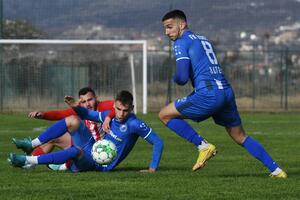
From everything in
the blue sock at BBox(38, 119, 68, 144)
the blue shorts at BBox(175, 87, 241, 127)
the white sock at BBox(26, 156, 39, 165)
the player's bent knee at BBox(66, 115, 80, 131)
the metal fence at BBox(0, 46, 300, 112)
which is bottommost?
the metal fence at BBox(0, 46, 300, 112)

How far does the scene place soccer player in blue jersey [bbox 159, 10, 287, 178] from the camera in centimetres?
1035

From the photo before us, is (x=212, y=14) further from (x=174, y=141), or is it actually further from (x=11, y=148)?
(x=11, y=148)

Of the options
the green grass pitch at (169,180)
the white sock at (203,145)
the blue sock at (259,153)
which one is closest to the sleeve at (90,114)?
the green grass pitch at (169,180)

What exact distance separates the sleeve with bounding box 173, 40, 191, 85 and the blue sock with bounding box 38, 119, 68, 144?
1586 millimetres

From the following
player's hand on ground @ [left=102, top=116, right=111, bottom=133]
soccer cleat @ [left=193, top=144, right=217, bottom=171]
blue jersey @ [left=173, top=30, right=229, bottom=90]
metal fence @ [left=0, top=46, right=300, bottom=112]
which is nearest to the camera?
blue jersey @ [left=173, top=30, right=229, bottom=90]

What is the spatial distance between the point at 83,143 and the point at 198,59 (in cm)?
179

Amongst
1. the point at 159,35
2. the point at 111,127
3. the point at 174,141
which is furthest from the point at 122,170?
the point at 159,35

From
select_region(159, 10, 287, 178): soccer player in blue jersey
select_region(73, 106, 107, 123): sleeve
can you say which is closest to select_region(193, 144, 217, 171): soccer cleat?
select_region(159, 10, 287, 178): soccer player in blue jersey

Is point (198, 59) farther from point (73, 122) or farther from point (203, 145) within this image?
point (73, 122)

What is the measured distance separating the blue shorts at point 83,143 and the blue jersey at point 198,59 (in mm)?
1506

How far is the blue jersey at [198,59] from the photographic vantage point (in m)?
10.3

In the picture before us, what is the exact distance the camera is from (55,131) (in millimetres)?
11180

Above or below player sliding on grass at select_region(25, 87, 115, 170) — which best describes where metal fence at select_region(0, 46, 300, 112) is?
below

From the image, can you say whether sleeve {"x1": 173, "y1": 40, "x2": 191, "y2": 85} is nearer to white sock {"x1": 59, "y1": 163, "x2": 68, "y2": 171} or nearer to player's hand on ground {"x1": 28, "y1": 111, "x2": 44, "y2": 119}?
player's hand on ground {"x1": 28, "y1": 111, "x2": 44, "y2": 119}
